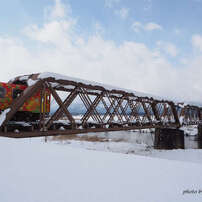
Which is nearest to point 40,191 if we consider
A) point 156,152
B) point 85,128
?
point 85,128

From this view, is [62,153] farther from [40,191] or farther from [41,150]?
[40,191]

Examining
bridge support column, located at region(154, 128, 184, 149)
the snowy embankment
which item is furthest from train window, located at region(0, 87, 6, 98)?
bridge support column, located at region(154, 128, 184, 149)

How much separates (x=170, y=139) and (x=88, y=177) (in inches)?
1023

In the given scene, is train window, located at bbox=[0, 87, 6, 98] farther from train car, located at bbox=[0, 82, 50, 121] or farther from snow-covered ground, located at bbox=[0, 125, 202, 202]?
snow-covered ground, located at bbox=[0, 125, 202, 202]

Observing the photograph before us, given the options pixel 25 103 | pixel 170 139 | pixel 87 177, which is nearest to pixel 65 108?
pixel 25 103

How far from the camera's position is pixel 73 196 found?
2.58 m

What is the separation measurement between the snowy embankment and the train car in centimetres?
647

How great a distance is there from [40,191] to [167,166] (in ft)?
9.16

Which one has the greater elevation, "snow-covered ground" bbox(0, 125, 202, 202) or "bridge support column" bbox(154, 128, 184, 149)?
"snow-covered ground" bbox(0, 125, 202, 202)

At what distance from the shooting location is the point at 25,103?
11.4 m

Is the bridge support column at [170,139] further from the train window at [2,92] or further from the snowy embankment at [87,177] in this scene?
the snowy embankment at [87,177]

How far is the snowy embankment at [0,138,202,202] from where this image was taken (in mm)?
2611

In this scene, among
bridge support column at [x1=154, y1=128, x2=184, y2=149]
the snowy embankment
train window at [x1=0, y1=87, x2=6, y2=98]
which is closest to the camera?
the snowy embankment

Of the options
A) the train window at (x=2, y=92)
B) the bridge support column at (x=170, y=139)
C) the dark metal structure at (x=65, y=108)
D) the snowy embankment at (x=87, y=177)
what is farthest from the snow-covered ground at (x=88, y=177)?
the bridge support column at (x=170, y=139)
